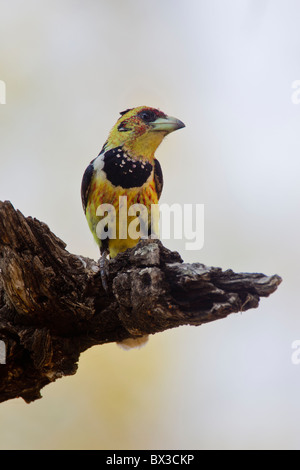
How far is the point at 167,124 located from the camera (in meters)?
4.45

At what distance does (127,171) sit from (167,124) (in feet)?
1.72

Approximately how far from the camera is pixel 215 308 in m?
2.45

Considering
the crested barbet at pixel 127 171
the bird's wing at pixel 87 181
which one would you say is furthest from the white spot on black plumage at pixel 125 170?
the bird's wing at pixel 87 181

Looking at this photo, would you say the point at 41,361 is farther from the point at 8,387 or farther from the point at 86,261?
the point at 86,261

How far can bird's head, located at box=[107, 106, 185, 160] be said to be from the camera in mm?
4496

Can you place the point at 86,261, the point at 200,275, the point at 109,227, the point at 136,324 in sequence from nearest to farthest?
1. the point at 200,275
2. the point at 136,324
3. the point at 86,261
4. the point at 109,227

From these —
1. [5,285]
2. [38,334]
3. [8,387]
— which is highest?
[5,285]

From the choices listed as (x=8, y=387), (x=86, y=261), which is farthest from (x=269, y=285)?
(x=8, y=387)

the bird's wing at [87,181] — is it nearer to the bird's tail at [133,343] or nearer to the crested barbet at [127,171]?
the crested barbet at [127,171]

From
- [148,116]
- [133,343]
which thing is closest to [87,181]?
[148,116]

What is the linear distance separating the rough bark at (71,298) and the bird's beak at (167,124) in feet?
5.69

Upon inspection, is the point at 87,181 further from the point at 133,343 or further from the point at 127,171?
the point at 133,343

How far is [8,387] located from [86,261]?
91 cm

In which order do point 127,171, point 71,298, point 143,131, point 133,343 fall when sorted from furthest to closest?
1. point 143,131
2. point 127,171
3. point 133,343
4. point 71,298
